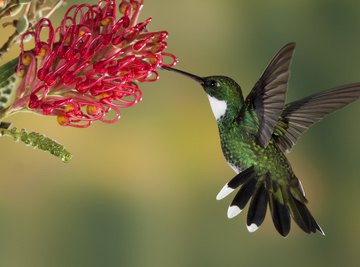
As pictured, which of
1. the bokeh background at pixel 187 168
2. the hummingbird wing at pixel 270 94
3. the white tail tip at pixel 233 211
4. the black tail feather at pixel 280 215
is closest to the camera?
the hummingbird wing at pixel 270 94

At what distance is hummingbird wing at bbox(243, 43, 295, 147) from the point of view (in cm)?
106

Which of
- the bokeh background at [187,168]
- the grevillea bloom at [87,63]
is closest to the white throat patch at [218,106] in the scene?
the grevillea bloom at [87,63]

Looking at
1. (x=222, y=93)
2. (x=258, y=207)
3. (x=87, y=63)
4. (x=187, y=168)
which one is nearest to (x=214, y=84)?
(x=222, y=93)

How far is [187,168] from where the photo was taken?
2.39 m

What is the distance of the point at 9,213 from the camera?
2.12m

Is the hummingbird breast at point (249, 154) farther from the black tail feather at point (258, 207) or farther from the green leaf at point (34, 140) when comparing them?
the green leaf at point (34, 140)

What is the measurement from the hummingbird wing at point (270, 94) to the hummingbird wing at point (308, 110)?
119 millimetres

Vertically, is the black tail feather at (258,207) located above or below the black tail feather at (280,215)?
above

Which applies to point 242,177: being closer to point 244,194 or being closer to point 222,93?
point 244,194

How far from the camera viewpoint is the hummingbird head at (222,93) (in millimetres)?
1209

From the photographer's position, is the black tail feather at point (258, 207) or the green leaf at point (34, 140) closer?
the green leaf at point (34, 140)

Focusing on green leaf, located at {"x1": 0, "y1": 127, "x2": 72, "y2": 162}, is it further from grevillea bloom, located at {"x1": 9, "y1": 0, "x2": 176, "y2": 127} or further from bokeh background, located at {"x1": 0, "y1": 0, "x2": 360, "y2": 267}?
bokeh background, located at {"x1": 0, "y1": 0, "x2": 360, "y2": 267}

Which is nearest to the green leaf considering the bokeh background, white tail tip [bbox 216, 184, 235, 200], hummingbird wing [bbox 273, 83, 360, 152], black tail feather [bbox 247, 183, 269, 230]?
white tail tip [bbox 216, 184, 235, 200]

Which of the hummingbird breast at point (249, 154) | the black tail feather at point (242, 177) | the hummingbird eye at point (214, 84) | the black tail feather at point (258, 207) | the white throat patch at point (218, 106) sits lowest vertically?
the black tail feather at point (258, 207)
